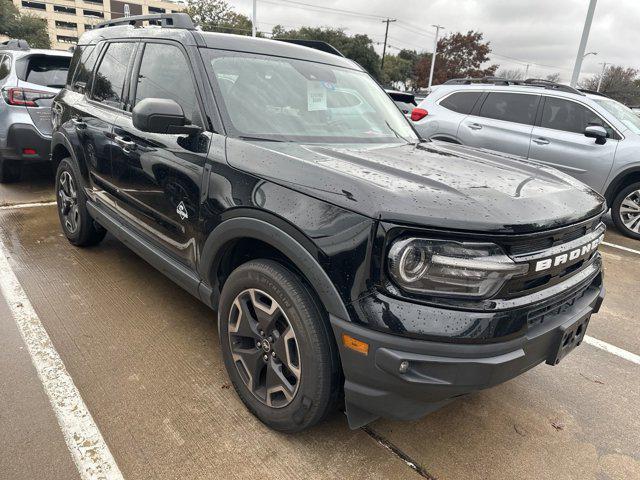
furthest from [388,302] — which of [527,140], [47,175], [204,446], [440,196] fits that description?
[47,175]

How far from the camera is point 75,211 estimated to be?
13.9 ft

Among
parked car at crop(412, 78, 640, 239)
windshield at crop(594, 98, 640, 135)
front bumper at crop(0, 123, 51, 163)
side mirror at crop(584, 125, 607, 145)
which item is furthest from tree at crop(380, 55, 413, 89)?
front bumper at crop(0, 123, 51, 163)

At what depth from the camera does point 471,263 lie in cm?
164

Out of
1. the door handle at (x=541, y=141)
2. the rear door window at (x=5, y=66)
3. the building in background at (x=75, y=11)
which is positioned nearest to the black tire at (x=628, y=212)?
the door handle at (x=541, y=141)

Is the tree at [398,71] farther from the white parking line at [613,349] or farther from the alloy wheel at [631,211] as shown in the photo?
the white parking line at [613,349]

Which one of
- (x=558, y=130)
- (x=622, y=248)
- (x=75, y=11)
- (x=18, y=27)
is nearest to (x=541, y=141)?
(x=558, y=130)

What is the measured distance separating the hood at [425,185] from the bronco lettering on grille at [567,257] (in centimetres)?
13

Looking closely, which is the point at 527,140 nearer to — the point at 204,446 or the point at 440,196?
the point at 440,196

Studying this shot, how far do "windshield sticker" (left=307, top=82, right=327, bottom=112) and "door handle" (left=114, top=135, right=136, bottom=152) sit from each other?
119 cm

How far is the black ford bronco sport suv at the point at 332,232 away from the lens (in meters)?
1.66

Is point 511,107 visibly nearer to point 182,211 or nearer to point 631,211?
point 631,211

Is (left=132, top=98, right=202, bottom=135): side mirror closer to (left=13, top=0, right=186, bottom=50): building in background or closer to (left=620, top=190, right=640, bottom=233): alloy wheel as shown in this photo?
(left=620, top=190, right=640, bottom=233): alloy wheel

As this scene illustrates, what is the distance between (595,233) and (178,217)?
2.19m

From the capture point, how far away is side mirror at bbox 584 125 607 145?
588 centimetres
